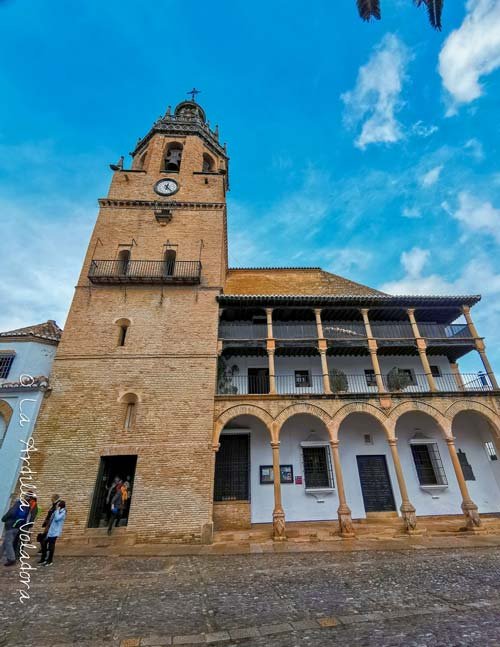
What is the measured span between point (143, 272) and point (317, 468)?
1146cm

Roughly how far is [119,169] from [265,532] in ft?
62.0

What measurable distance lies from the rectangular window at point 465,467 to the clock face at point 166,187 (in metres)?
18.8

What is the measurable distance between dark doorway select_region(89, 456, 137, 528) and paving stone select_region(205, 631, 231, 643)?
7406 mm

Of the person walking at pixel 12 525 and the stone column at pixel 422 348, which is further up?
the stone column at pixel 422 348

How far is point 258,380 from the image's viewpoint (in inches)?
544

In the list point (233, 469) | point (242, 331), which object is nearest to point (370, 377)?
point (242, 331)

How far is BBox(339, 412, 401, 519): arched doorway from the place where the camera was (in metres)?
12.0

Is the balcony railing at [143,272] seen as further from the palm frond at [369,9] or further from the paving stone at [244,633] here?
the paving stone at [244,633]

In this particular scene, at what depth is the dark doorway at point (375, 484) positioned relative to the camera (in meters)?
12.1

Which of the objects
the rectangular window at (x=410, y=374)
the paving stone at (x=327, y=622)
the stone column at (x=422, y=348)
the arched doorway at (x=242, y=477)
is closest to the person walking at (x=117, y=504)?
the arched doorway at (x=242, y=477)

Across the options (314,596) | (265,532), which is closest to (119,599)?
(314,596)

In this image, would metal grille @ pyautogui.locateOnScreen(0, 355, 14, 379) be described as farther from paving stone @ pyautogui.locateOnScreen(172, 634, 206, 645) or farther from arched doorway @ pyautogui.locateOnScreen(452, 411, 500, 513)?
arched doorway @ pyautogui.locateOnScreen(452, 411, 500, 513)

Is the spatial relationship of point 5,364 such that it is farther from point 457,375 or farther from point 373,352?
point 457,375

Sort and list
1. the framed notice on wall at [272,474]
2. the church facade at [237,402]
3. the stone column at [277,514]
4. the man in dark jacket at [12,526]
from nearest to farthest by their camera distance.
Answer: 1. the man in dark jacket at [12,526]
2. the stone column at [277,514]
3. the church facade at [237,402]
4. the framed notice on wall at [272,474]
